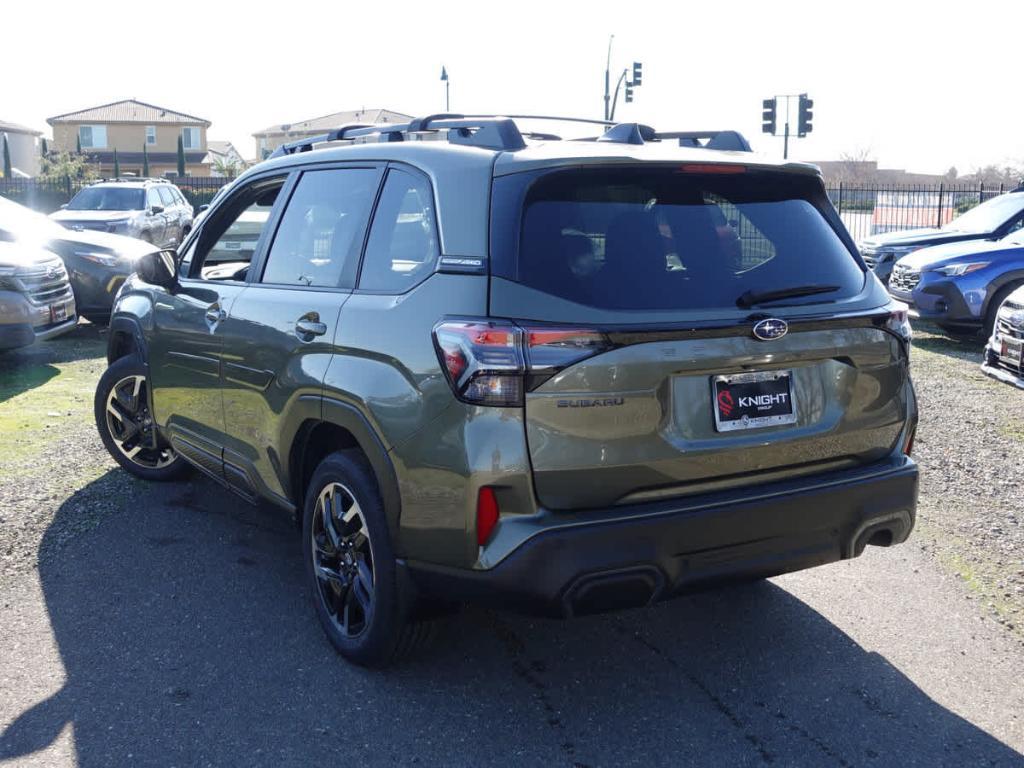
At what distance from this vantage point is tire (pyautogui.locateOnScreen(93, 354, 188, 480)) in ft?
20.0

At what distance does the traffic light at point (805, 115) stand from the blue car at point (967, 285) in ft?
60.8

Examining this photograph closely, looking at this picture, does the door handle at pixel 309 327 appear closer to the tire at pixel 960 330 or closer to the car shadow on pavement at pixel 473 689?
the car shadow on pavement at pixel 473 689

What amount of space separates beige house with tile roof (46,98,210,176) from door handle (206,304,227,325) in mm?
85595

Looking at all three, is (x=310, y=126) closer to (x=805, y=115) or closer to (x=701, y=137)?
(x=805, y=115)

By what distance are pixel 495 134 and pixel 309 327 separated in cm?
103

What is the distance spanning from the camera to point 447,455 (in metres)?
3.19

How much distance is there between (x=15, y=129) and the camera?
92500mm

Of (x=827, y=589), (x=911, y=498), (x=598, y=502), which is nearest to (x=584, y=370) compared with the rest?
(x=598, y=502)

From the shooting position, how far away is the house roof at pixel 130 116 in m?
85.9

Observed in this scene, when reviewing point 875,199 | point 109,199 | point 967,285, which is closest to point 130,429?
point 967,285

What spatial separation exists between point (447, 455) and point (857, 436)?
1.47 m

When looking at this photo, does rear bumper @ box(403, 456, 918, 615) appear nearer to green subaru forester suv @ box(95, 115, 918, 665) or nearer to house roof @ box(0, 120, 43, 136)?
green subaru forester suv @ box(95, 115, 918, 665)

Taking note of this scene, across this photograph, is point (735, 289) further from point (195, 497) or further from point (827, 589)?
point (195, 497)

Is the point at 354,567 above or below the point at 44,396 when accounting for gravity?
above
